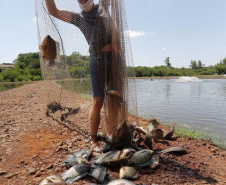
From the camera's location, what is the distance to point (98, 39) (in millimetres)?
2756

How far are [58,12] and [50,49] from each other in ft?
2.01

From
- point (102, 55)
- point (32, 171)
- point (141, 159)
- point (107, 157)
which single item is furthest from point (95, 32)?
point (32, 171)

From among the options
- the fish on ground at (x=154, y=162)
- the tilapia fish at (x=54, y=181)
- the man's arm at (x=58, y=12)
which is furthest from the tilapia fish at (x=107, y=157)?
the man's arm at (x=58, y=12)

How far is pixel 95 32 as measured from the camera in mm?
2756

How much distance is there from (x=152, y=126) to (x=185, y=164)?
1.00 metres

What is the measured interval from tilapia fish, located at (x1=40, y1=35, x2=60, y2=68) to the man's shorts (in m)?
0.72

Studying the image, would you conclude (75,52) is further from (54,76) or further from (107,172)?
(107,172)

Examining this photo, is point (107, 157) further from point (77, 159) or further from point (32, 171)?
point (32, 171)

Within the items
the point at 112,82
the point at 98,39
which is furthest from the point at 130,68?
the point at 98,39

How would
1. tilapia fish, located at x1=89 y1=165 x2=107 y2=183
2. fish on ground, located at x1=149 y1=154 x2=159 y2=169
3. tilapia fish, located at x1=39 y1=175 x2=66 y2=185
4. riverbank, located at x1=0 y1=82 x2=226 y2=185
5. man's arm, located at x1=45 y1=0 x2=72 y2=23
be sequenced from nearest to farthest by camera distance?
tilapia fish, located at x1=39 y1=175 x2=66 y2=185 → tilapia fish, located at x1=89 y1=165 x2=107 y2=183 → riverbank, located at x1=0 y1=82 x2=226 y2=185 → fish on ground, located at x1=149 y1=154 x2=159 y2=169 → man's arm, located at x1=45 y1=0 x2=72 y2=23

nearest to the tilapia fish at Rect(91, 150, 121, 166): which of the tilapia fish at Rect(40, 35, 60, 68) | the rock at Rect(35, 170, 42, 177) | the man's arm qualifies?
the rock at Rect(35, 170, 42, 177)

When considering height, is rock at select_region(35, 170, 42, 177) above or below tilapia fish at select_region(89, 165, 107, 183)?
below

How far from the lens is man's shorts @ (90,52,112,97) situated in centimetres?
282

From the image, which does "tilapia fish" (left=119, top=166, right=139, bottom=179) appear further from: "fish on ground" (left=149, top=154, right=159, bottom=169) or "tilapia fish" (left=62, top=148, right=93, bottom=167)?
"tilapia fish" (left=62, top=148, right=93, bottom=167)
